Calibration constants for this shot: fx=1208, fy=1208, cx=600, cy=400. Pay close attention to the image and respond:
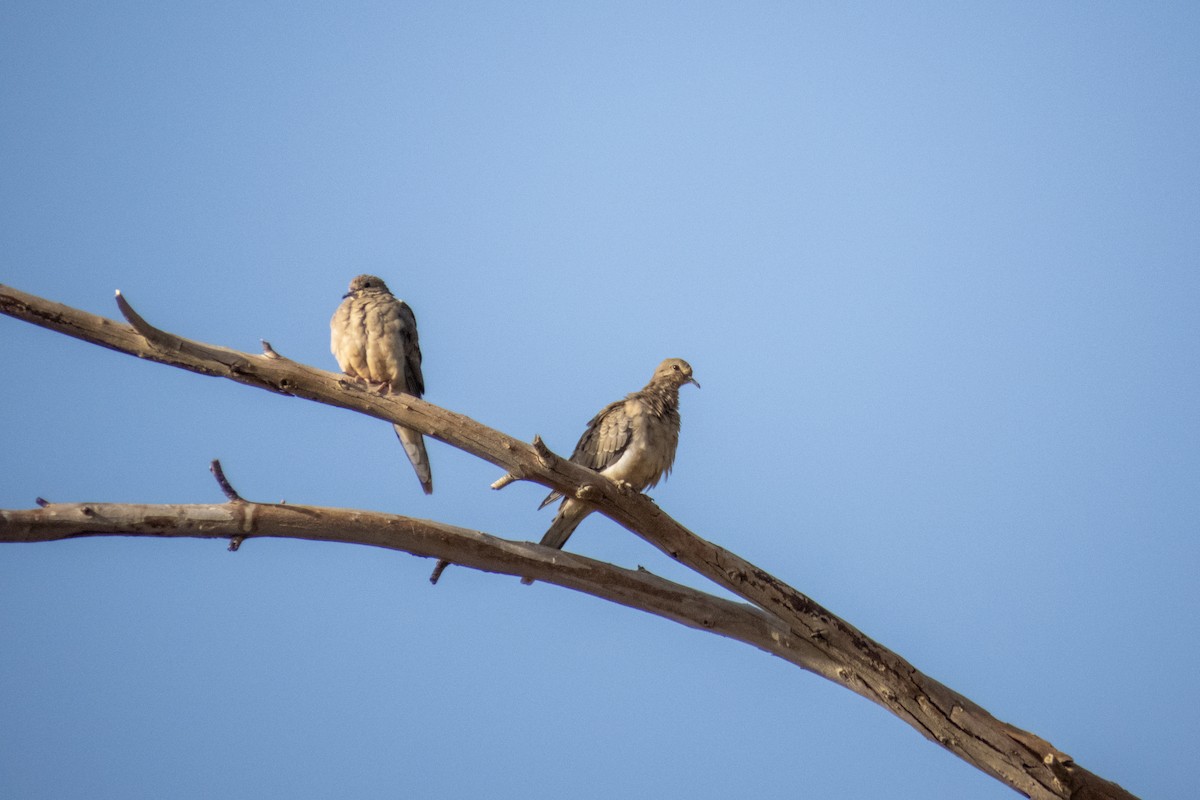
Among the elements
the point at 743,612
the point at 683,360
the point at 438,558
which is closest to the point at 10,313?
the point at 438,558

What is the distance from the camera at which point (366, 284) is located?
9469 mm

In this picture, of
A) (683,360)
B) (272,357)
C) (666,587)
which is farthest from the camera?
(683,360)

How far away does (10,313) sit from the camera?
5812mm

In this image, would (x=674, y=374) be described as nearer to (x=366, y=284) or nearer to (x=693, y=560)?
(x=366, y=284)

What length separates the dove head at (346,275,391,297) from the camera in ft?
30.9

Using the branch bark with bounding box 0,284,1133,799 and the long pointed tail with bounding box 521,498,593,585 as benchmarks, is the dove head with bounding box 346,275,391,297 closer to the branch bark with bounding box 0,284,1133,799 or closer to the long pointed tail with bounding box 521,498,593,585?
the long pointed tail with bounding box 521,498,593,585

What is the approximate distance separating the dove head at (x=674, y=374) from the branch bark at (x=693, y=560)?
279 cm

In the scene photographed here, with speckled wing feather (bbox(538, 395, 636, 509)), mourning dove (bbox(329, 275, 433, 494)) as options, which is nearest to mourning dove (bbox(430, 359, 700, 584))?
speckled wing feather (bbox(538, 395, 636, 509))

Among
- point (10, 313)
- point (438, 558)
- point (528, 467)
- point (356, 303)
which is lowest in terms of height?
point (10, 313)

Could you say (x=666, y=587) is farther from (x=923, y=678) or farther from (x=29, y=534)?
(x=29, y=534)

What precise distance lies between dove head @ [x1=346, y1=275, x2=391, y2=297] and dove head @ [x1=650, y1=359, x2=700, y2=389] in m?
2.27

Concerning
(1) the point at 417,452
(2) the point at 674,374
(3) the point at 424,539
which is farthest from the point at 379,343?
(3) the point at 424,539

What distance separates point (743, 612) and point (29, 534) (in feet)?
12.6

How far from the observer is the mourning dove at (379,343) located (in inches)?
339
